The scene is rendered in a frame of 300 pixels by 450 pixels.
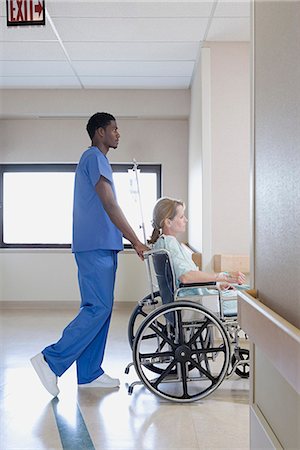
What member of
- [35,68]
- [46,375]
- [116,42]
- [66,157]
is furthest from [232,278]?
[66,157]

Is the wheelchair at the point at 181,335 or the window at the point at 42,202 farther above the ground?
the window at the point at 42,202

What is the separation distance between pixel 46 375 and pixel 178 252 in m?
0.89

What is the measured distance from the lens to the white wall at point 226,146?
4.41 m

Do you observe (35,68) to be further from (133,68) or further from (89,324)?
(89,324)

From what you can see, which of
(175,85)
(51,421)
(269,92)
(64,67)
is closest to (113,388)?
(51,421)

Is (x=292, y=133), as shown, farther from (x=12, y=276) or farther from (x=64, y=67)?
(x=12, y=276)

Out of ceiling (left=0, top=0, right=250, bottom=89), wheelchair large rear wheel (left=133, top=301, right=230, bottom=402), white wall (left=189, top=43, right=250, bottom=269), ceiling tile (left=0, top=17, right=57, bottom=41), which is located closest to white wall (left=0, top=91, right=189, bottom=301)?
ceiling (left=0, top=0, right=250, bottom=89)

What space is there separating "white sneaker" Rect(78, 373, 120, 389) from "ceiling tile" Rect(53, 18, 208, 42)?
2181mm

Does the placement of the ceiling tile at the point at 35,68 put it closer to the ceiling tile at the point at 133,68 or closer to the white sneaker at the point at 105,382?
the ceiling tile at the point at 133,68

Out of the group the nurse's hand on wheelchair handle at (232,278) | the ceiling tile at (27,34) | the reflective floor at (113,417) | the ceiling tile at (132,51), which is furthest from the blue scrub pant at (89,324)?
the ceiling tile at (132,51)

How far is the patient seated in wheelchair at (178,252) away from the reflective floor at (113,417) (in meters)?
0.53

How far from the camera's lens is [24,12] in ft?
10.00

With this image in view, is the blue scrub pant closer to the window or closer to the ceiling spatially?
the ceiling

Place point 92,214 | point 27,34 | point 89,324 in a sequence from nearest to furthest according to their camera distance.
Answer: point 89,324 → point 92,214 → point 27,34
